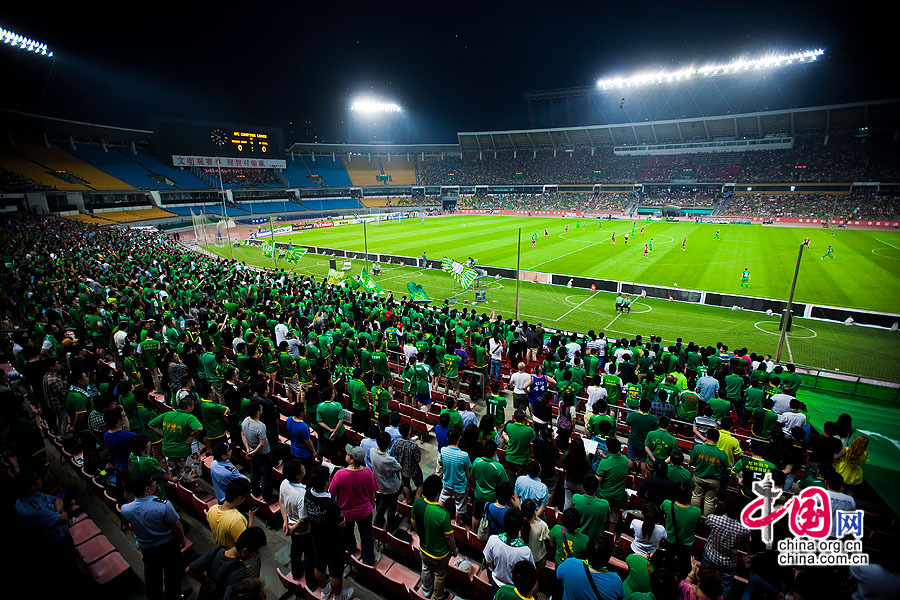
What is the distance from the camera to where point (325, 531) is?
14.3 ft

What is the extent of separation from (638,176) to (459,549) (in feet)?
277

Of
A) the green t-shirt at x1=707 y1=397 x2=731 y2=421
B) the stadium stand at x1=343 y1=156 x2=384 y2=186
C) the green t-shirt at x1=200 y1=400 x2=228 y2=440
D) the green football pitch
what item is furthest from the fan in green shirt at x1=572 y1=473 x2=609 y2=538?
the stadium stand at x1=343 y1=156 x2=384 y2=186

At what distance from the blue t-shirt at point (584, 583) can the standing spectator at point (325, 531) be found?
232cm

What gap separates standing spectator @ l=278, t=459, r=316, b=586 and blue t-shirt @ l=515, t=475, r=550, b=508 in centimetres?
241

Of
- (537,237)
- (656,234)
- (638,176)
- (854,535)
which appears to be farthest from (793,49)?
(854,535)

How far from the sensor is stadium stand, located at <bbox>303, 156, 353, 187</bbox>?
86.6 metres

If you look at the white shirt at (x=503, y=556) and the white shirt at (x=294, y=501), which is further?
the white shirt at (x=294, y=501)

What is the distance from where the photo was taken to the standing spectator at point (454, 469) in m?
5.26

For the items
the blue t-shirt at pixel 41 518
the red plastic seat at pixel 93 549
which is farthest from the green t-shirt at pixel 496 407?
the blue t-shirt at pixel 41 518

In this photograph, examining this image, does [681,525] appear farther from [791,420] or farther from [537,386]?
[791,420]

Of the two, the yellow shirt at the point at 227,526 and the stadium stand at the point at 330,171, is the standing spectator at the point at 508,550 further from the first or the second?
the stadium stand at the point at 330,171

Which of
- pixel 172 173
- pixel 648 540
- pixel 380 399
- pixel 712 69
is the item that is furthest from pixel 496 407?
pixel 712 69

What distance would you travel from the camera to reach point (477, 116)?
93562 mm

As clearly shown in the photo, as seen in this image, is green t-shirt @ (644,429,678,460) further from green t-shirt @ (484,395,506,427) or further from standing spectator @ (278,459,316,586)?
standing spectator @ (278,459,316,586)
